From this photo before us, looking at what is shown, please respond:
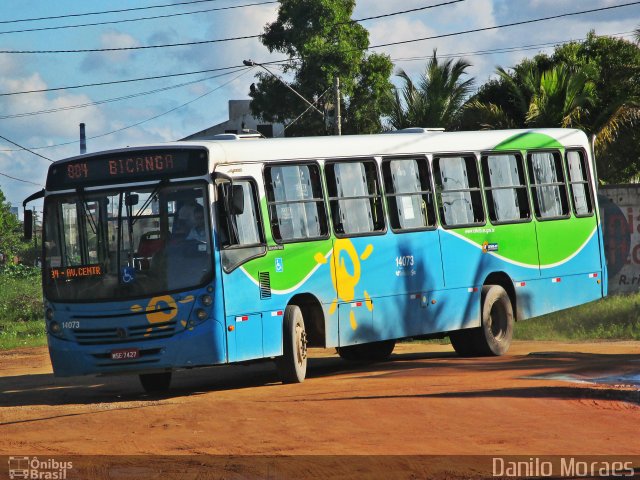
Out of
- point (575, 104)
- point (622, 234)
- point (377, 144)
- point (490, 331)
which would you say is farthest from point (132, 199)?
point (575, 104)

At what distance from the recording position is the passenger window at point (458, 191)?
61.8ft

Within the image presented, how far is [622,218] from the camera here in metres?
30.4

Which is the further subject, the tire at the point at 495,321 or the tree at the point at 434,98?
the tree at the point at 434,98

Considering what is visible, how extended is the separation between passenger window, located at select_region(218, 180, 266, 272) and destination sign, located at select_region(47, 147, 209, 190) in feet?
1.64

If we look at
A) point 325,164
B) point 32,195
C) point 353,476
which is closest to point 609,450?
point 353,476

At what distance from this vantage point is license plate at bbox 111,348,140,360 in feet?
49.0

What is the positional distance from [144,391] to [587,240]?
28.5 ft

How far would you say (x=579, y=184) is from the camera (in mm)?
21547

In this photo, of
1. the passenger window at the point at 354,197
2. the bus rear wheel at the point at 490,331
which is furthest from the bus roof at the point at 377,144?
the bus rear wheel at the point at 490,331

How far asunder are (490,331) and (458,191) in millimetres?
2371

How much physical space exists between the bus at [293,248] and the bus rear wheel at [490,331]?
3 centimetres

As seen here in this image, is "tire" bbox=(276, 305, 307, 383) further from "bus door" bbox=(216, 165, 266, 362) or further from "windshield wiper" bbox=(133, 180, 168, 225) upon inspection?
"windshield wiper" bbox=(133, 180, 168, 225)

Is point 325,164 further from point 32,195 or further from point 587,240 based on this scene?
point 587,240

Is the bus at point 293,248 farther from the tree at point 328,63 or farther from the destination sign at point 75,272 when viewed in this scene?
the tree at point 328,63
